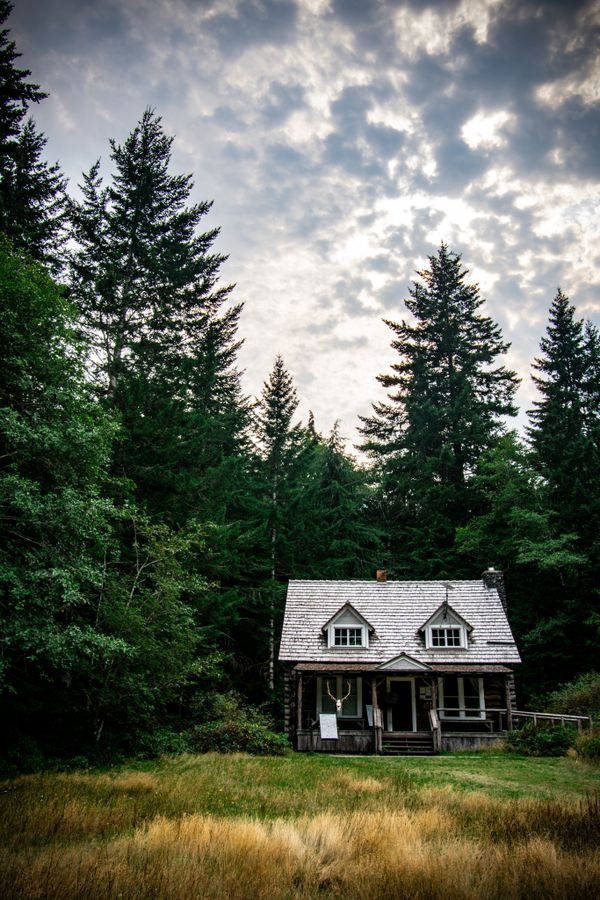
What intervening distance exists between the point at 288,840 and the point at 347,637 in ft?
63.6

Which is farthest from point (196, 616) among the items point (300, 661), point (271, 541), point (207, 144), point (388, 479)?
point (207, 144)

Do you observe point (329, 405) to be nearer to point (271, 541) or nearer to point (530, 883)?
point (271, 541)

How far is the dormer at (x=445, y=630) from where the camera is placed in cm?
2534

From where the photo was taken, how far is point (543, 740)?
19.1 m

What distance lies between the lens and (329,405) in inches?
1829

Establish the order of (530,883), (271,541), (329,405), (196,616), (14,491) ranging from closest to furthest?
(530,883)
(14,491)
(196,616)
(271,541)
(329,405)

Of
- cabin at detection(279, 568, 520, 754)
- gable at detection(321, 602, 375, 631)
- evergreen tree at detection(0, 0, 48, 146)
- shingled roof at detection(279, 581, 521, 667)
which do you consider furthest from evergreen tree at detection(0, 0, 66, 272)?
cabin at detection(279, 568, 520, 754)

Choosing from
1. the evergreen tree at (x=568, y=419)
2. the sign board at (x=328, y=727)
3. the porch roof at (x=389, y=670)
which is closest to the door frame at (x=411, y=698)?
the porch roof at (x=389, y=670)

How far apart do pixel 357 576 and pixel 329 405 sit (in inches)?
696

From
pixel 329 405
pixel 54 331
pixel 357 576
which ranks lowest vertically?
pixel 357 576

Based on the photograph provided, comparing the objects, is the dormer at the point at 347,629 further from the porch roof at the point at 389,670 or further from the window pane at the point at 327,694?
the window pane at the point at 327,694

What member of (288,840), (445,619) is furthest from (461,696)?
(288,840)

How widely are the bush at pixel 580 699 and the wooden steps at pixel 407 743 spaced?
6.13m

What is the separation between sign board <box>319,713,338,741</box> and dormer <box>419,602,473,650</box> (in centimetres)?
606
